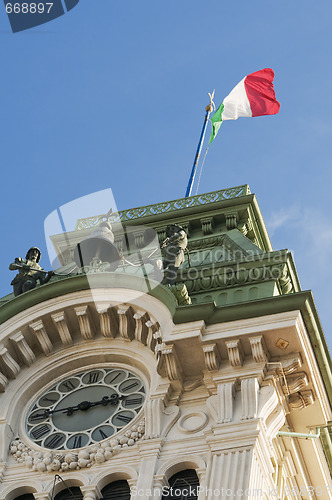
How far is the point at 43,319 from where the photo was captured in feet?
96.6

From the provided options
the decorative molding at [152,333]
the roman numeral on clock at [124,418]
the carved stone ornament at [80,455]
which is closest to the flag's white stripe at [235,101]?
the decorative molding at [152,333]

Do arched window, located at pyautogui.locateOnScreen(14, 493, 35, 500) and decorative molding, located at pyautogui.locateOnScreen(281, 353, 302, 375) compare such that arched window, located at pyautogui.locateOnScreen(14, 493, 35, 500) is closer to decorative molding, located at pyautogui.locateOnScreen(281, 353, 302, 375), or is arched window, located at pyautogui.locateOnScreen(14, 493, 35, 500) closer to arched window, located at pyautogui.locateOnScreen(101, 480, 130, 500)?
arched window, located at pyautogui.locateOnScreen(101, 480, 130, 500)

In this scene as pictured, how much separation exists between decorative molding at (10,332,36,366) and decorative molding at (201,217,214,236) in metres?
11.1

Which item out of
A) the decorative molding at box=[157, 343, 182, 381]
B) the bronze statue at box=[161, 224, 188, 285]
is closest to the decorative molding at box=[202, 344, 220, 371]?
the decorative molding at box=[157, 343, 182, 381]

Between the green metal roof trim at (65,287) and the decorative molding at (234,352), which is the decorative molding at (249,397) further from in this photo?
the green metal roof trim at (65,287)

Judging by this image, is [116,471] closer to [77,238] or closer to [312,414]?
[312,414]

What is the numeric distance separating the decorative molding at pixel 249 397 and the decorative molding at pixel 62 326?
4.83m

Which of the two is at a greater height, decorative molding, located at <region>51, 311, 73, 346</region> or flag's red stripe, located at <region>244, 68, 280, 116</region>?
flag's red stripe, located at <region>244, 68, 280, 116</region>

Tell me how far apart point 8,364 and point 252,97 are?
827 inches

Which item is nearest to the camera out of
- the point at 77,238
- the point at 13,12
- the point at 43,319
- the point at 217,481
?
the point at 217,481

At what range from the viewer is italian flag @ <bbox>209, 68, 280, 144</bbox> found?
4675 centimetres

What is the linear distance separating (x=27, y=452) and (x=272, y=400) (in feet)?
17.6

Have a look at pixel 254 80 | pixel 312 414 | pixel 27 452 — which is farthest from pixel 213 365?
pixel 254 80

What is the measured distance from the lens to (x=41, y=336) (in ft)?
96.6
